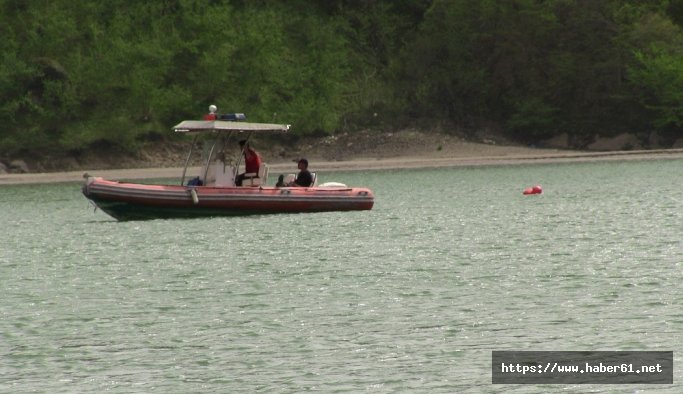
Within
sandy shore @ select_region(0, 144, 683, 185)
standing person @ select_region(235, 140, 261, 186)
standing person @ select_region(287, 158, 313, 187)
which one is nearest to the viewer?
standing person @ select_region(235, 140, 261, 186)

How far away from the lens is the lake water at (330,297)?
1523cm

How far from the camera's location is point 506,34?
69062mm

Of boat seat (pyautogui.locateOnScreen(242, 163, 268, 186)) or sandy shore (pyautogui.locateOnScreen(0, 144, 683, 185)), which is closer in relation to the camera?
boat seat (pyautogui.locateOnScreen(242, 163, 268, 186))

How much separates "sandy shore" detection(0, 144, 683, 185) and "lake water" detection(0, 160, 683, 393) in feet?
74.7

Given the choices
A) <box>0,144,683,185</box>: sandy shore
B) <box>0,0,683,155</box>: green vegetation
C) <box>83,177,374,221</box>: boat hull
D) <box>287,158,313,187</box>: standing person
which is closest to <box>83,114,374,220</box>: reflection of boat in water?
<box>83,177,374,221</box>: boat hull

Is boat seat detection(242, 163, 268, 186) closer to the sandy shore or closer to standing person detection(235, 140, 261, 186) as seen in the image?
standing person detection(235, 140, 261, 186)

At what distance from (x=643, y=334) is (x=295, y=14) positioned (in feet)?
191

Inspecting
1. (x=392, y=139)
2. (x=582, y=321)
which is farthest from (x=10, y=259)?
(x=392, y=139)

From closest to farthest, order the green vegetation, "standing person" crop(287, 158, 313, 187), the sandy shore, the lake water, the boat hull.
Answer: the lake water
the boat hull
"standing person" crop(287, 158, 313, 187)
the sandy shore
the green vegetation

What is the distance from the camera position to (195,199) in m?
32.8

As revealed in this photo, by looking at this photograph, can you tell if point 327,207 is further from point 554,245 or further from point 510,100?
point 510,100

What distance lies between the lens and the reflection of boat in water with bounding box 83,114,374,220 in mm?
32625

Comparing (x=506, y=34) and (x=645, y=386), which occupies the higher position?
(x=506, y=34)

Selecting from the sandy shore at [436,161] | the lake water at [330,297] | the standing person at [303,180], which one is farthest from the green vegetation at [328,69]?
the standing person at [303,180]
